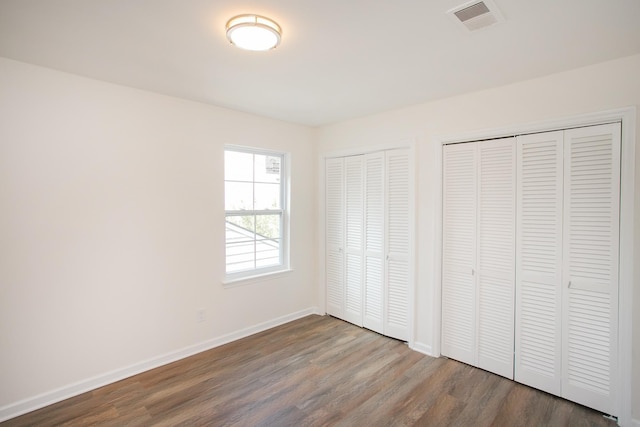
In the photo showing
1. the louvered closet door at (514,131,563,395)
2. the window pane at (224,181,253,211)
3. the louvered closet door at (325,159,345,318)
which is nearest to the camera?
the louvered closet door at (514,131,563,395)

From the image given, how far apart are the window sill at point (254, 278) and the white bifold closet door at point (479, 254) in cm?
186

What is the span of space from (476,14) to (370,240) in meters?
2.48

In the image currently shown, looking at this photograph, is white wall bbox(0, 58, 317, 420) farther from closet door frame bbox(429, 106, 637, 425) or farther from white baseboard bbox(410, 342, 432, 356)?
closet door frame bbox(429, 106, 637, 425)

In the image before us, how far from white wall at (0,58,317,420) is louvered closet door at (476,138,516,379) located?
2.39 m

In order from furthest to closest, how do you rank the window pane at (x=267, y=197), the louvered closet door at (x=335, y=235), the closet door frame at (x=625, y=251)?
the louvered closet door at (x=335, y=235) < the window pane at (x=267, y=197) < the closet door frame at (x=625, y=251)

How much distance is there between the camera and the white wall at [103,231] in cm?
228

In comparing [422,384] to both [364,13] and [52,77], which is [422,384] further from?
[52,77]

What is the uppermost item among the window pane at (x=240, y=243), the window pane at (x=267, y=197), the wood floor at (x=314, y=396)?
the window pane at (x=267, y=197)

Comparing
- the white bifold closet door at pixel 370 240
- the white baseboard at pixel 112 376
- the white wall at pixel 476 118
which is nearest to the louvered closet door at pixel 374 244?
the white bifold closet door at pixel 370 240

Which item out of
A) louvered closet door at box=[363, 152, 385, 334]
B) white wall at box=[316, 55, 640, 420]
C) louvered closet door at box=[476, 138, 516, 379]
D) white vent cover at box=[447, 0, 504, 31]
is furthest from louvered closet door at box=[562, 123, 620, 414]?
louvered closet door at box=[363, 152, 385, 334]

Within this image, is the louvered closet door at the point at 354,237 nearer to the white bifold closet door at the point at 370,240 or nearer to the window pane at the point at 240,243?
the white bifold closet door at the point at 370,240

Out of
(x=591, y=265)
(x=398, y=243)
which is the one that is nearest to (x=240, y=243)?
(x=398, y=243)

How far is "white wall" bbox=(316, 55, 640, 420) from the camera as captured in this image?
2.17 m

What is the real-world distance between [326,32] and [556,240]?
89.4 inches
